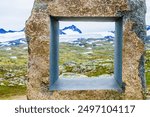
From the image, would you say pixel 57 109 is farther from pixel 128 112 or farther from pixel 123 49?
pixel 123 49

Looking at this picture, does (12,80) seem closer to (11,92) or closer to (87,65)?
(11,92)

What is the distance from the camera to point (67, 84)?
46.6ft

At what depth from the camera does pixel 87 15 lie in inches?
514

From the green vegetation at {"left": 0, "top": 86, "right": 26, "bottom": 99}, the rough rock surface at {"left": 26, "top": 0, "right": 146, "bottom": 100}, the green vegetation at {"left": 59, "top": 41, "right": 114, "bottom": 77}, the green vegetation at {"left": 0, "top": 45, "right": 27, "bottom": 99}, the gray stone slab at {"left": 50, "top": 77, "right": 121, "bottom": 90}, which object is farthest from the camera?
the green vegetation at {"left": 59, "top": 41, "right": 114, "bottom": 77}

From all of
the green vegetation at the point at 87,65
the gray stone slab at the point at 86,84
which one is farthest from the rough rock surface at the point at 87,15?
the green vegetation at the point at 87,65

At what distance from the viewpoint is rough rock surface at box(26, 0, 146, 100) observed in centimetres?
1305

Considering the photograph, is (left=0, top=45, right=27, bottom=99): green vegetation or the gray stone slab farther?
(left=0, top=45, right=27, bottom=99): green vegetation

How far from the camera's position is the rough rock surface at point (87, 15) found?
1305 cm

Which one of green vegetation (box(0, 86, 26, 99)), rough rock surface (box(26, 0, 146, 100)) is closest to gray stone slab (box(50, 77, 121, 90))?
rough rock surface (box(26, 0, 146, 100))

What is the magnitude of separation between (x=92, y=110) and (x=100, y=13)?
283cm

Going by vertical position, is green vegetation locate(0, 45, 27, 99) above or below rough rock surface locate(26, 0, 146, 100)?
below

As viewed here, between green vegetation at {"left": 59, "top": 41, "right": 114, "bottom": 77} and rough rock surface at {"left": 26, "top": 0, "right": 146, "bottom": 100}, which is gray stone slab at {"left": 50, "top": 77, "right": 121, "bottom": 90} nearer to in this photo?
rough rock surface at {"left": 26, "top": 0, "right": 146, "bottom": 100}

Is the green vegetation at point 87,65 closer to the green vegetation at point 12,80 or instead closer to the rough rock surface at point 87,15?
the green vegetation at point 12,80

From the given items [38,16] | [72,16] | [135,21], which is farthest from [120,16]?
[38,16]
